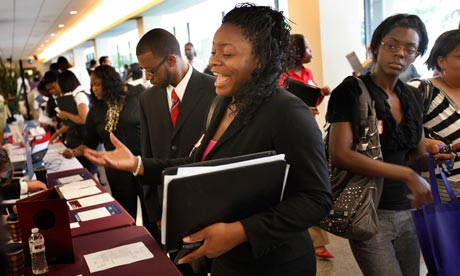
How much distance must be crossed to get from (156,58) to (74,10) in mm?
8177

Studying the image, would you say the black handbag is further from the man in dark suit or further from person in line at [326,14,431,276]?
the man in dark suit

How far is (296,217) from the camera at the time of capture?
3.69 feet

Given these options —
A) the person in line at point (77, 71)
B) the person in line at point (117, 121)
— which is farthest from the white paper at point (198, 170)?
the person in line at point (77, 71)

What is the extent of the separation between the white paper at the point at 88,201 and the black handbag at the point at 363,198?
137 centimetres

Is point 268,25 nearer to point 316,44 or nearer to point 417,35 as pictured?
point 417,35

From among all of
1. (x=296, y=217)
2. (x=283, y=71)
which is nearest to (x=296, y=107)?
(x=283, y=71)

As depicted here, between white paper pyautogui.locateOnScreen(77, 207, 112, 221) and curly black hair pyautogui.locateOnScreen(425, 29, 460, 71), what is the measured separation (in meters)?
1.76

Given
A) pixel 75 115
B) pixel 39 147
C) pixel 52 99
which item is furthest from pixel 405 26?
Result: pixel 52 99

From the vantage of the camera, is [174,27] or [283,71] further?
[174,27]

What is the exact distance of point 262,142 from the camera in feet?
3.92

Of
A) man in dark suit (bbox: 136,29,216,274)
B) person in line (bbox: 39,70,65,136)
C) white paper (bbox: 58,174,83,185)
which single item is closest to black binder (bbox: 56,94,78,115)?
person in line (bbox: 39,70,65,136)

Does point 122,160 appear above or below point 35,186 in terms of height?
above

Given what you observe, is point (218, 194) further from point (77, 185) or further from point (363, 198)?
point (77, 185)

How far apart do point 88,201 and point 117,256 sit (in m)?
0.89
